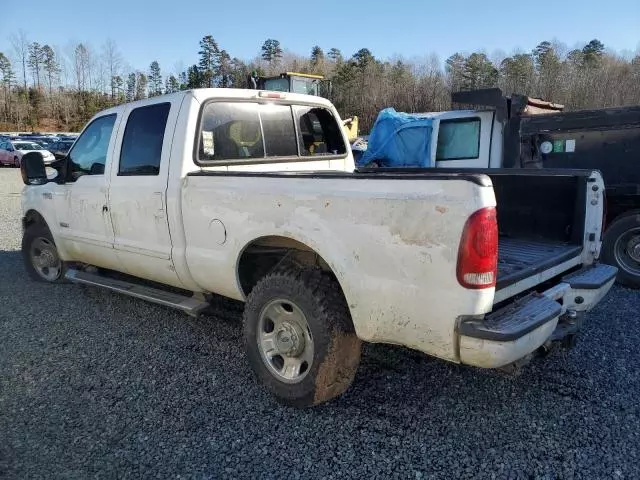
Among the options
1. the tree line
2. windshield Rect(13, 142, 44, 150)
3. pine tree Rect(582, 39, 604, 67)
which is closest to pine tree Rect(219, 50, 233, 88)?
the tree line

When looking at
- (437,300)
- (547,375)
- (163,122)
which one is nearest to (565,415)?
(547,375)

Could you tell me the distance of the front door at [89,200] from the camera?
15.4ft

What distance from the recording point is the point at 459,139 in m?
8.63

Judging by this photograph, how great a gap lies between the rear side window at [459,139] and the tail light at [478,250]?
20.6ft

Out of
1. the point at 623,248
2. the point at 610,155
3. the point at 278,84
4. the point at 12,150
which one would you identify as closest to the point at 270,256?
the point at 623,248

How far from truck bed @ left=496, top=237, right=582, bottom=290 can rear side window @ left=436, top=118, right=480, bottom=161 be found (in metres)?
4.60

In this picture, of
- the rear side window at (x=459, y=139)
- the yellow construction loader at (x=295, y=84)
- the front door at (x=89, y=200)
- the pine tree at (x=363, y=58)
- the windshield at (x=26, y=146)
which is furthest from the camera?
the pine tree at (x=363, y=58)

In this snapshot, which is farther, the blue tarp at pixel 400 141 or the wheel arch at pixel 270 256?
the blue tarp at pixel 400 141

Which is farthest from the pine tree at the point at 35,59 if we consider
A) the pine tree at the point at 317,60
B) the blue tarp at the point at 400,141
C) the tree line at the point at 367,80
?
the blue tarp at the point at 400,141

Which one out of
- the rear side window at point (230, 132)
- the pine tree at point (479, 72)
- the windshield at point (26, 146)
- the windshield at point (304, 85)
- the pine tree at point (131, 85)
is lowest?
the rear side window at point (230, 132)

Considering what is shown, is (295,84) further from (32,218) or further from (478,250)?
(478,250)

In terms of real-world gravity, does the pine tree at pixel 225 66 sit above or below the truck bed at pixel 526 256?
above

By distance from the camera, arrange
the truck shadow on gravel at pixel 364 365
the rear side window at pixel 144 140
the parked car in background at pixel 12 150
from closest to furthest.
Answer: the truck shadow on gravel at pixel 364 365 < the rear side window at pixel 144 140 < the parked car in background at pixel 12 150

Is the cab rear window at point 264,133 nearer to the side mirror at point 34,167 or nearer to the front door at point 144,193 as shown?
the front door at point 144,193
